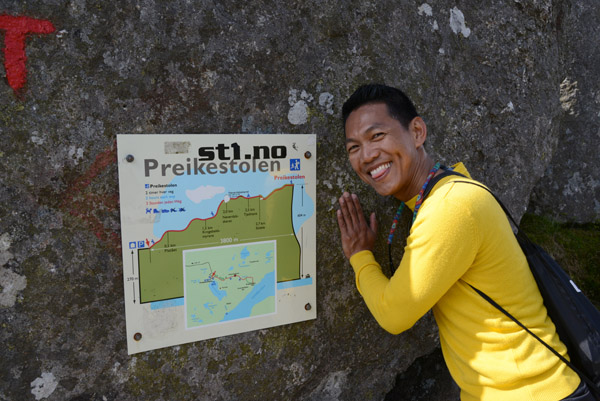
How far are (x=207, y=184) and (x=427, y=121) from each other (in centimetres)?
117

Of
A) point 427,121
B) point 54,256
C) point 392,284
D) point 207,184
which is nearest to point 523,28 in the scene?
point 427,121

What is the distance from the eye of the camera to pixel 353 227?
2.11 meters

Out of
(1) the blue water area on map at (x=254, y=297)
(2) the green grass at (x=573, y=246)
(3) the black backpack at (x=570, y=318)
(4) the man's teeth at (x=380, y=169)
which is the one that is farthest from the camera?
(2) the green grass at (x=573, y=246)

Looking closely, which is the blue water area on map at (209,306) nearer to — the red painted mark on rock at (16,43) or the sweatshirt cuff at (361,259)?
the sweatshirt cuff at (361,259)

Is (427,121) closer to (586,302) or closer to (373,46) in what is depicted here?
(373,46)

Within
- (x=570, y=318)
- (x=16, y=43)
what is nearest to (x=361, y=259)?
(x=570, y=318)

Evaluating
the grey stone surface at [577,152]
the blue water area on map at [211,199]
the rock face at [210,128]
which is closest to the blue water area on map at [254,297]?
the rock face at [210,128]

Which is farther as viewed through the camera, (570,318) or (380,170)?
(380,170)

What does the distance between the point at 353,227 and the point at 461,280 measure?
573 millimetres

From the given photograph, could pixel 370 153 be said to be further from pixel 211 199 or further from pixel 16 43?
pixel 16 43

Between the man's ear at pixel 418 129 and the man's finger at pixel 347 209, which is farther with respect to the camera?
the man's finger at pixel 347 209

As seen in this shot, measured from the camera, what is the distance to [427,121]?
7.59ft

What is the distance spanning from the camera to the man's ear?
192 centimetres

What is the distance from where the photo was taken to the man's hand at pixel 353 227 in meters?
2.08
